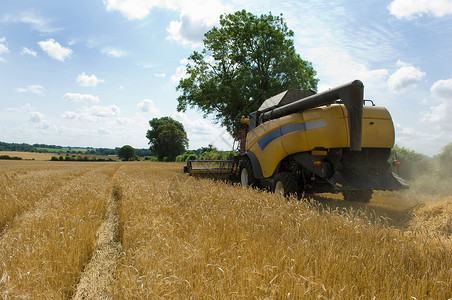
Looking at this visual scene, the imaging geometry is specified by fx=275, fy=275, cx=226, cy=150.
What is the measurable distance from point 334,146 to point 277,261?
4111 mm

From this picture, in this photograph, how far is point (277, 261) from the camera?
8.05ft

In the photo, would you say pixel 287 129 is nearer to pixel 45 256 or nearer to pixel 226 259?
pixel 226 259

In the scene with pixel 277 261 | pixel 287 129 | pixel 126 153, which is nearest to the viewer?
pixel 277 261

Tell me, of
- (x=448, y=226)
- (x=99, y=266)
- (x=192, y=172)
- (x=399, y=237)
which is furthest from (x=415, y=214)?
(x=192, y=172)

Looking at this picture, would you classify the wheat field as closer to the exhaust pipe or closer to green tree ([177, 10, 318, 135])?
the exhaust pipe

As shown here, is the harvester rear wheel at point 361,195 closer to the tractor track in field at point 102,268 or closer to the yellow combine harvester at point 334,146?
the yellow combine harvester at point 334,146

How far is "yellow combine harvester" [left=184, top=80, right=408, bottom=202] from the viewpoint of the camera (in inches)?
228

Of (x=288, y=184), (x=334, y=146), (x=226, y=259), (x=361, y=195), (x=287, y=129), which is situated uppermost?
(x=287, y=129)

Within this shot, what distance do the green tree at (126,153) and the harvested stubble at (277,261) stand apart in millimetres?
84592

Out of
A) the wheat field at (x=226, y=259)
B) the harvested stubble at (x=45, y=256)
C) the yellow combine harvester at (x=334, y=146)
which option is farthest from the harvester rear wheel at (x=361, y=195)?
the harvested stubble at (x=45, y=256)

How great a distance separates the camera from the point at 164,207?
15.4ft

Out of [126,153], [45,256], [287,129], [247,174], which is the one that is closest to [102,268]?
[45,256]

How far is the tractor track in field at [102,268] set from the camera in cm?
254

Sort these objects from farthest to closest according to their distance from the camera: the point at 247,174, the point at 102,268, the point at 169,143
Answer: the point at 169,143 → the point at 247,174 → the point at 102,268
